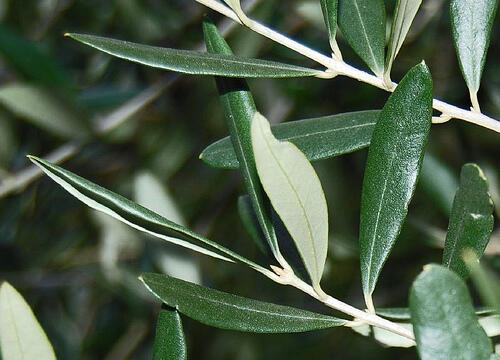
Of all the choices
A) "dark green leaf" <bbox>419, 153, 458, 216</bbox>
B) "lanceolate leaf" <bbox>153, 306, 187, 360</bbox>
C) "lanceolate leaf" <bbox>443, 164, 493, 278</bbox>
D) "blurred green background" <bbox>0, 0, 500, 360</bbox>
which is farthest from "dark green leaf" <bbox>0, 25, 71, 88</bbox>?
"lanceolate leaf" <bbox>443, 164, 493, 278</bbox>

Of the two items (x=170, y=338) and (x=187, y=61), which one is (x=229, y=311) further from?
→ (x=187, y=61)

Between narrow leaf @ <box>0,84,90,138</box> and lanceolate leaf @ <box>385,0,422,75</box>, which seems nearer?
lanceolate leaf @ <box>385,0,422,75</box>

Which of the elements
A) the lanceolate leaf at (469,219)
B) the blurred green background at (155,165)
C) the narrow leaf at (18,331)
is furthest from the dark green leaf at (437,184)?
the narrow leaf at (18,331)

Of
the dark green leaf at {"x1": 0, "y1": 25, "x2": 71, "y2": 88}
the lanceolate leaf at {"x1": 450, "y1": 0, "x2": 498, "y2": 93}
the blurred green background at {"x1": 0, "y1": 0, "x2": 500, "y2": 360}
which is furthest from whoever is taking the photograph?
the blurred green background at {"x1": 0, "y1": 0, "x2": 500, "y2": 360}

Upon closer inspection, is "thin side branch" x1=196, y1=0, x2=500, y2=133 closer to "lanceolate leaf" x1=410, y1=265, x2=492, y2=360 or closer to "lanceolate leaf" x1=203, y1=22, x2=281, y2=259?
"lanceolate leaf" x1=203, y1=22, x2=281, y2=259

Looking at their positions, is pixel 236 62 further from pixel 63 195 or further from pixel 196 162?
pixel 196 162

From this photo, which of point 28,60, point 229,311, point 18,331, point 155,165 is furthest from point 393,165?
point 155,165

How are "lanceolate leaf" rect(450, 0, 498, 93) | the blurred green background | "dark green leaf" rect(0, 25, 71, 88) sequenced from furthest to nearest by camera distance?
the blurred green background < "dark green leaf" rect(0, 25, 71, 88) < "lanceolate leaf" rect(450, 0, 498, 93)

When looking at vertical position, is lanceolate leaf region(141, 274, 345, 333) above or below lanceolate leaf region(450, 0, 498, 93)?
below

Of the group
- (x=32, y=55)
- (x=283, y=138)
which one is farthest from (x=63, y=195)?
(x=283, y=138)

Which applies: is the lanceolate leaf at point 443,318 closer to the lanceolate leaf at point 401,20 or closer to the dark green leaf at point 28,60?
the lanceolate leaf at point 401,20
